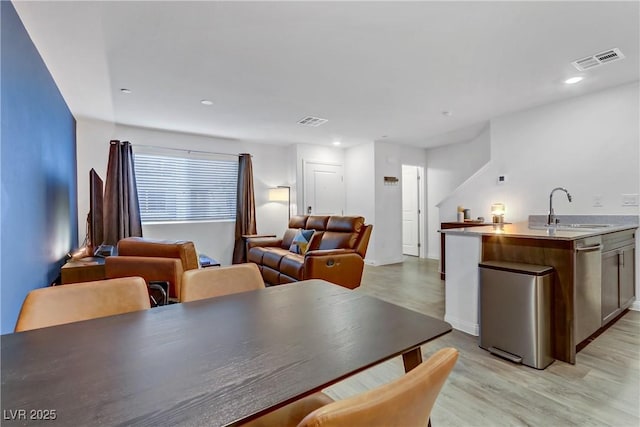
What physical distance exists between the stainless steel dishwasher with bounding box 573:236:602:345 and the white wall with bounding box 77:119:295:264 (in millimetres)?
4711

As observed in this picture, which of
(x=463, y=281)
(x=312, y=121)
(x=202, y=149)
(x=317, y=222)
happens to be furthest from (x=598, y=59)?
(x=202, y=149)

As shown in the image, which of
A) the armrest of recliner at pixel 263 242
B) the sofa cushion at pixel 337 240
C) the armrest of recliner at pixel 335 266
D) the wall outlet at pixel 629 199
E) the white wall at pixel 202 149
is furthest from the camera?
the armrest of recliner at pixel 263 242

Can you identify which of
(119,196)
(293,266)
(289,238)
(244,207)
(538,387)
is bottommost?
(538,387)

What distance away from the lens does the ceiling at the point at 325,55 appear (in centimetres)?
198

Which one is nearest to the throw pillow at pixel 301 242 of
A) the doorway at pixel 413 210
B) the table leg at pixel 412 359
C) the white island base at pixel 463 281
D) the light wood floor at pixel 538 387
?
the white island base at pixel 463 281

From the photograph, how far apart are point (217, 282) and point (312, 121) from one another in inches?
136

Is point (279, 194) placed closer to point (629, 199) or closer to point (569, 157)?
point (569, 157)

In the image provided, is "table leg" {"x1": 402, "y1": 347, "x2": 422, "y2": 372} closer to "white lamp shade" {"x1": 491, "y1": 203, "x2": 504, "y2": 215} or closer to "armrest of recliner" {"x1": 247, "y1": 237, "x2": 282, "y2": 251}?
"white lamp shade" {"x1": 491, "y1": 203, "x2": 504, "y2": 215}

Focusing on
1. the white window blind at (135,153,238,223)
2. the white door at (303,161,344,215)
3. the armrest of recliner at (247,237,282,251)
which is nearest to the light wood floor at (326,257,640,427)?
the armrest of recliner at (247,237,282,251)

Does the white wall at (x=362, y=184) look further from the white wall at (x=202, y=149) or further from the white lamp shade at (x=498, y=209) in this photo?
the white lamp shade at (x=498, y=209)

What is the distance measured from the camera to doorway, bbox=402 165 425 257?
666 cm

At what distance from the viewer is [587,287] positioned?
2271mm

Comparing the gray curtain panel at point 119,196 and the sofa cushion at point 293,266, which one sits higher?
the gray curtain panel at point 119,196

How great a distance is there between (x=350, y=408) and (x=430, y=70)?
3.03 m
